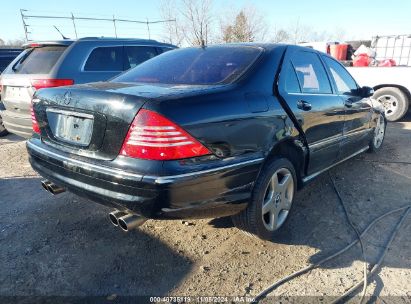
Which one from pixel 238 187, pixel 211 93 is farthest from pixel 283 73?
pixel 238 187

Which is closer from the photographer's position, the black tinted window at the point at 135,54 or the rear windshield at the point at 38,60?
the rear windshield at the point at 38,60

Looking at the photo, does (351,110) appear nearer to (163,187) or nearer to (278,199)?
(278,199)

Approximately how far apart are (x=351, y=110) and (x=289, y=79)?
1.38 meters

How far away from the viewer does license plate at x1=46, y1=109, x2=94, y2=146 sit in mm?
2174

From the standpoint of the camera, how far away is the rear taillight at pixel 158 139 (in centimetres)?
191

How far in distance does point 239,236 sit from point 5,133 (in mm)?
5574

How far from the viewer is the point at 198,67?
2775 millimetres

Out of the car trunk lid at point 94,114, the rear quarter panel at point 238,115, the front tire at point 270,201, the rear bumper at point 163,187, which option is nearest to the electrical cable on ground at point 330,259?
the front tire at point 270,201

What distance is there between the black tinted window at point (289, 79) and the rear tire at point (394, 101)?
5799mm

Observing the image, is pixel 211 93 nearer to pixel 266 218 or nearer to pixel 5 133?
pixel 266 218

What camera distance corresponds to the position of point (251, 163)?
2299 mm

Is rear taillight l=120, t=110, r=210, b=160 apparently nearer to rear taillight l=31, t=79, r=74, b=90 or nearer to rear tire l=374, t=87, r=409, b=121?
rear taillight l=31, t=79, r=74, b=90

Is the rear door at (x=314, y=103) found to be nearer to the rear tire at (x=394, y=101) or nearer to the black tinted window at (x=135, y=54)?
the black tinted window at (x=135, y=54)

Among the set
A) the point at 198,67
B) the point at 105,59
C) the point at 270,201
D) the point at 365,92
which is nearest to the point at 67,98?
the point at 198,67
